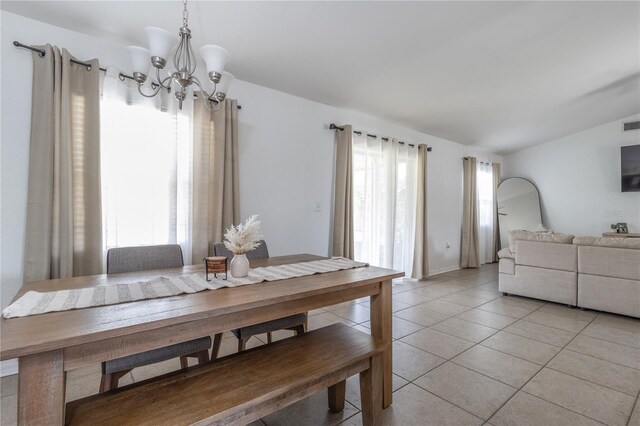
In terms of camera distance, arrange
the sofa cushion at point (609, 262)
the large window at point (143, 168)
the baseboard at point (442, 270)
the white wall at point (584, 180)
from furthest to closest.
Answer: the white wall at point (584, 180) < the baseboard at point (442, 270) < the sofa cushion at point (609, 262) < the large window at point (143, 168)

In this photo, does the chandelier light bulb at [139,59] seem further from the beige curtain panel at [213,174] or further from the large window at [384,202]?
the large window at [384,202]

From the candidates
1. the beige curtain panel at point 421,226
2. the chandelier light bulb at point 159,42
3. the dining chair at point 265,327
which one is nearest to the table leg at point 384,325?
the dining chair at point 265,327

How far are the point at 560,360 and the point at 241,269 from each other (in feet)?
8.07

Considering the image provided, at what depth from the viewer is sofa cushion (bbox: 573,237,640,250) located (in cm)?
307

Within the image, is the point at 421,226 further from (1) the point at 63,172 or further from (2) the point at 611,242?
(1) the point at 63,172

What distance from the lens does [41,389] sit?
33.8 inches

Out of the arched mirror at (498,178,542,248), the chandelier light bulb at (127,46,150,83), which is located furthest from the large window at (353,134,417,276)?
the arched mirror at (498,178,542,248)

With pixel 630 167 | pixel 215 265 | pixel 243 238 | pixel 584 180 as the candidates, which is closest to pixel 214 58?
pixel 243 238

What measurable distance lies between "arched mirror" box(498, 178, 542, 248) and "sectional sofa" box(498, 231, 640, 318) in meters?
2.88

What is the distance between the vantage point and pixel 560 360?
2.23m

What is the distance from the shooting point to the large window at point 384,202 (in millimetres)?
4031

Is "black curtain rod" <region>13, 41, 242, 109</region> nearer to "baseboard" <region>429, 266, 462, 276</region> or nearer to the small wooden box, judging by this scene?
the small wooden box

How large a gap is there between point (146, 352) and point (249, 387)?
67 cm

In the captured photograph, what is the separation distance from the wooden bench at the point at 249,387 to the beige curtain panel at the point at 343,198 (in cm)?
201
